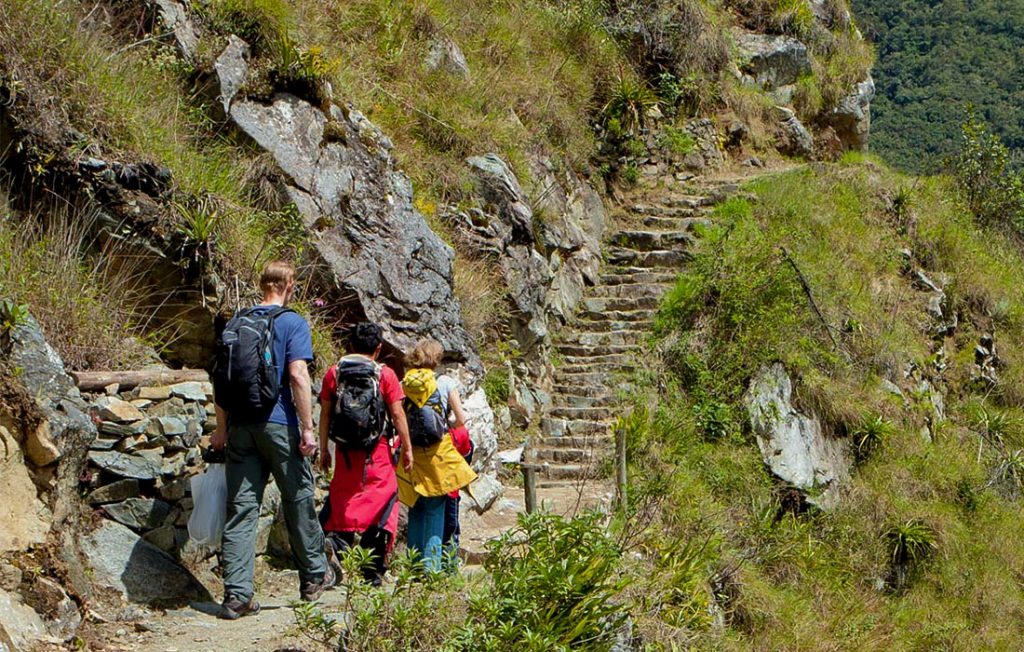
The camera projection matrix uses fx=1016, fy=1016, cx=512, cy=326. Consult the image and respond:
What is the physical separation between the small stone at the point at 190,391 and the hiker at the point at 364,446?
37.7 inches

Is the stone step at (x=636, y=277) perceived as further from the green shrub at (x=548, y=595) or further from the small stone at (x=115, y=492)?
the small stone at (x=115, y=492)

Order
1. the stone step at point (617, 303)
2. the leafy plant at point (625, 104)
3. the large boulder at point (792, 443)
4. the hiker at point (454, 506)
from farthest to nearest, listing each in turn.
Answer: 1. the leafy plant at point (625, 104)
2. the stone step at point (617, 303)
3. the large boulder at point (792, 443)
4. the hiker at point (454, 506)

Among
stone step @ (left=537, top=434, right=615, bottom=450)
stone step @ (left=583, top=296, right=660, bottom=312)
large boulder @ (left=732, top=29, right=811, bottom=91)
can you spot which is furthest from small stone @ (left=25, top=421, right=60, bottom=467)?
large boulder @ (left=732, top=29, right=811, bottom=91)

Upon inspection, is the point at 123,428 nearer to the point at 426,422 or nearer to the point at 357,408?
the point at 357,408

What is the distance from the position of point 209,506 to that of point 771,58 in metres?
14.8

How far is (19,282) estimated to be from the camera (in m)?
5.93

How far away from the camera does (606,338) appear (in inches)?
458

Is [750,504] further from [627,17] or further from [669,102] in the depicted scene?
[627,17]

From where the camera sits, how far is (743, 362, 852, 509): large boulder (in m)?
10.5

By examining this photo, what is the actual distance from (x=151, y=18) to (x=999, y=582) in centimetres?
983

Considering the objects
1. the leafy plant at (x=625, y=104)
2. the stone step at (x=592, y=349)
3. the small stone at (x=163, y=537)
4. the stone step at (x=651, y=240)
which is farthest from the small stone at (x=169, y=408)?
the leafy plant at (x=625, y=104)

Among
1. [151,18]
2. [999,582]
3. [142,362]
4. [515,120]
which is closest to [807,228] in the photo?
[515,120]

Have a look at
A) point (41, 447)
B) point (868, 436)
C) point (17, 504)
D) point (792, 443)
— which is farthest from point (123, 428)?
point (868, 436)

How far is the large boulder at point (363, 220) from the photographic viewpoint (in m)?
8.39
